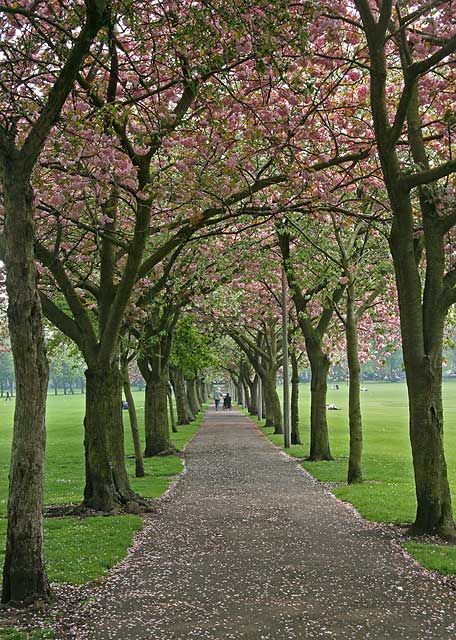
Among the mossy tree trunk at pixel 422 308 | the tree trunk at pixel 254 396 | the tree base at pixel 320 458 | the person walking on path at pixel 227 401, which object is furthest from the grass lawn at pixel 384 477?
the person walking on path at pixel 227 401

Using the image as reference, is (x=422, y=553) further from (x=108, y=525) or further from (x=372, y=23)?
(x=372, y=23)

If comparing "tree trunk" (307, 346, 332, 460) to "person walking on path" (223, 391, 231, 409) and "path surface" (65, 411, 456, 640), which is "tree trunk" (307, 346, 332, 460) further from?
"person walking on path" (223, 391, 231, 409)

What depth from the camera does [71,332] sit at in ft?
45.2

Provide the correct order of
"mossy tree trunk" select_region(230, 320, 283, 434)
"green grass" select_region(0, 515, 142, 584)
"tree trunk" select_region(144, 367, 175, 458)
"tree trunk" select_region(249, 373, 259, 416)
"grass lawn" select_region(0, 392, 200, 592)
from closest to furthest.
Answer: "green grass" select_region(0, 515, 142, 584)
"grass lawn" select_region(0, 392, 200, 592)
"tree trunk" select_region(144, 367, 175, 458)
"mossy tree trunk" select_region(230, 320, 283, 434)
"tree trunk" select_region(249, 373, 259, 416)

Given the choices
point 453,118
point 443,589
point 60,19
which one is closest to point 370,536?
point 443,589

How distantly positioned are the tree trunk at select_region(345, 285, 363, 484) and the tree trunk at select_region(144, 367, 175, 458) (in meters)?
9.99

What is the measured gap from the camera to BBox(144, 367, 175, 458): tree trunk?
25.5 m

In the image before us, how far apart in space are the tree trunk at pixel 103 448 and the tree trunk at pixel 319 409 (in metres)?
9.53

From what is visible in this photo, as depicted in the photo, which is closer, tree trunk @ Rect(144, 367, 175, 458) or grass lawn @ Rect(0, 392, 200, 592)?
grass lawn @ Rect(0, 392, 200, 592)

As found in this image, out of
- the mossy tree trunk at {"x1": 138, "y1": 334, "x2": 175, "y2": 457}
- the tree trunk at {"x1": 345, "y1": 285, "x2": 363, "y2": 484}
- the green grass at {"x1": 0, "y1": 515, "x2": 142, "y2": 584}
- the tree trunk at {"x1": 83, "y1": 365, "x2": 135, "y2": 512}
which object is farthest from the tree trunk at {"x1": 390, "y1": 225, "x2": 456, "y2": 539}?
the mossy tree trunk at {"x1": 138, "y1": 334, "x2": 175, "y2": 457}

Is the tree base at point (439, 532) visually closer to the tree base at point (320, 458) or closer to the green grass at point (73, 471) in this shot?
the green grass at point (73, 471)

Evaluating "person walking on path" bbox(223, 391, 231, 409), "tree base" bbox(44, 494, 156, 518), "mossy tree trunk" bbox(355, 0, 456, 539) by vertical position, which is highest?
"mossy tree trunk" bbox(355, 0, 456, 539)

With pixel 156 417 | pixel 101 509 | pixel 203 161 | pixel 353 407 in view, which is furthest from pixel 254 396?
pixel 203 161

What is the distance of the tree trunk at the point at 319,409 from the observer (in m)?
22.6
